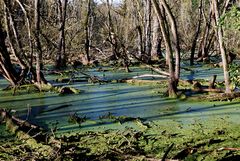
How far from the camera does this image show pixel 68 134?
5.58 metres

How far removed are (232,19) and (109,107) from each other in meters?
2.67

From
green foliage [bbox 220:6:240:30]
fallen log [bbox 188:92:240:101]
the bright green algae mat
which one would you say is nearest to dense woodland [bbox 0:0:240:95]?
green foliage [bbox 220:6:240:30]

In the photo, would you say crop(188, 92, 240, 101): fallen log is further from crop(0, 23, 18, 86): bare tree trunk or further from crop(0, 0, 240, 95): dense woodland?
crop(0, 23, 18, 86): bare tree trunk

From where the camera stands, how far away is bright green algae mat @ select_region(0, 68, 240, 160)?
497cm

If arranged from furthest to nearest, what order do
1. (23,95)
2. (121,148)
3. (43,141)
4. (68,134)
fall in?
(23,95) < (68,134) < (43,141) < (121,148)

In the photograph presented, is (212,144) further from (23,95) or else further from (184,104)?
(23,95)

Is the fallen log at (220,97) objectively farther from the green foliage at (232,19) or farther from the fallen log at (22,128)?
the fallen log at (22,128)

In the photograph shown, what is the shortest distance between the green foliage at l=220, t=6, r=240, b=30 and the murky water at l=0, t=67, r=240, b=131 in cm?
135

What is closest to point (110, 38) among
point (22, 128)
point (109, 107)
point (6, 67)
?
point (6, 67)

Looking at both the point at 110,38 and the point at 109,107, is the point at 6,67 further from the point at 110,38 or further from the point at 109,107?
the point at 110,38

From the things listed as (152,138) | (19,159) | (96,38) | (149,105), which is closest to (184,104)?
(149,105)

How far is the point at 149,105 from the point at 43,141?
2.69 meters

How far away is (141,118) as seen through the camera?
6.37 metres

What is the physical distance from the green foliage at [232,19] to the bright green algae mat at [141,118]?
1.27 m
